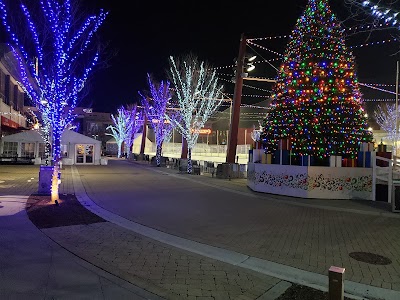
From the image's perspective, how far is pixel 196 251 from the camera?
676 centimetres

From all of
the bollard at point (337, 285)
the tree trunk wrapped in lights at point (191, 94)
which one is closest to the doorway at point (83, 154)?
the tree trunk wrapped in lights at point (191, 94)

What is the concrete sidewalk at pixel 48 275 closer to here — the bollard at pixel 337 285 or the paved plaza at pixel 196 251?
the paved plaza at pixel 196 251

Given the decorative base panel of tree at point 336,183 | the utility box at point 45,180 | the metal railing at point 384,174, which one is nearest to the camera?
the metal railing at point 384,174

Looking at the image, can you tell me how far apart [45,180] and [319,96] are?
36.7ft

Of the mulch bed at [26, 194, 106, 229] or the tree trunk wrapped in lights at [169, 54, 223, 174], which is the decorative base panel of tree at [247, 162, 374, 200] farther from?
the tree trunk wrapped in lights at [169, 54, 223, 174]

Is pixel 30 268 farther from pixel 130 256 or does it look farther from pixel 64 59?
pixel 64 59

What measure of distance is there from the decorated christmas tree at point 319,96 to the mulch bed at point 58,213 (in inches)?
342

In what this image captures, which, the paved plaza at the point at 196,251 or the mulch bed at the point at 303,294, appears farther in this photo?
the paved plaza at the point at 196,251

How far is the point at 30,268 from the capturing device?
5.61m

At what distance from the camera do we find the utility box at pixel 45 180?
1333cm

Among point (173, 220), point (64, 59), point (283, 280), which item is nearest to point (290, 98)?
point (173, 220)

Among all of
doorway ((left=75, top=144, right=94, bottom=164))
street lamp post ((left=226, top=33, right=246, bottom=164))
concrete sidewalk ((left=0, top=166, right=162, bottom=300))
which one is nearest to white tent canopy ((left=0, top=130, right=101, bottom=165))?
doorway ((left=75, top=144, right=94, bottom=164))

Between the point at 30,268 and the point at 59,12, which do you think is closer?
the point at 30,268

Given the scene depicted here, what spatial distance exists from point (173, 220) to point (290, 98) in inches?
327
